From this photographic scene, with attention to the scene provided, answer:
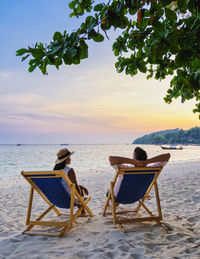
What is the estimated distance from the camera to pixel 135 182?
2627 millimetres

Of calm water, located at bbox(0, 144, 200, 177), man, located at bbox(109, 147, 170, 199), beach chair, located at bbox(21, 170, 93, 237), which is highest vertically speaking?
man, located at bbox(109, 147, 170, 199)

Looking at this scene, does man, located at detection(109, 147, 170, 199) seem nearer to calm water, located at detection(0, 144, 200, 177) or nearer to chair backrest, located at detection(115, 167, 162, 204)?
chair backrest, located at detection(115, 167, 162, 204)

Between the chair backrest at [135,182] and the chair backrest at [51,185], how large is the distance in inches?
27.9

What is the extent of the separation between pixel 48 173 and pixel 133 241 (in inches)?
47.1

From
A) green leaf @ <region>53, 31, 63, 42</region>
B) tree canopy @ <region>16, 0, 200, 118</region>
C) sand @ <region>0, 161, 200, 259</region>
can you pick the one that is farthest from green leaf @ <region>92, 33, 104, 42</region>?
sand @ <region>0, 161, 200, 259</region>

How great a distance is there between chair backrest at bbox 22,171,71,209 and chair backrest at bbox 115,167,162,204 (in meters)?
0.71

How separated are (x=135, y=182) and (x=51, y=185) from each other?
1055 millimetres

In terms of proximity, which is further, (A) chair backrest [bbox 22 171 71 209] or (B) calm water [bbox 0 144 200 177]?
(B) calm water [bbox 0 144 200 177]

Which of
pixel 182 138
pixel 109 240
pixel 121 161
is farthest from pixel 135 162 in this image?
pixel 182 138

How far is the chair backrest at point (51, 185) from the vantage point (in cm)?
242

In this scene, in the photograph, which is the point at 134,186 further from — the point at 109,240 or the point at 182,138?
the point at 182,138

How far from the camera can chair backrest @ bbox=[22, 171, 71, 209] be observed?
242 cm

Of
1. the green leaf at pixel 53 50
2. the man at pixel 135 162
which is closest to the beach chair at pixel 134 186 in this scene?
the man at pixel 135 162

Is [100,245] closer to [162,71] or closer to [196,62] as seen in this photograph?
[196,62]
